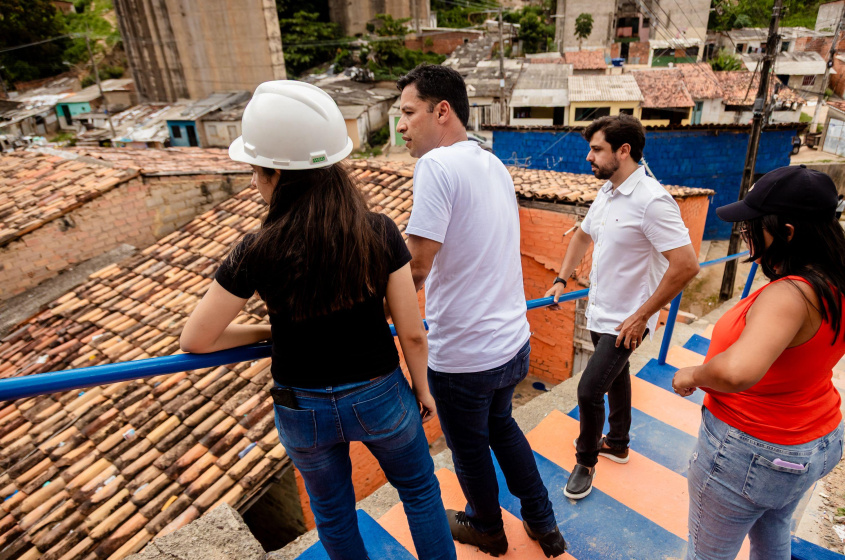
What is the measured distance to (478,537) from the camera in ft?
6.99

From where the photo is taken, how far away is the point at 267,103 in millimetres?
1274

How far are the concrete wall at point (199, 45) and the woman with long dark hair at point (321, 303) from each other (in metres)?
Answer: 29.0

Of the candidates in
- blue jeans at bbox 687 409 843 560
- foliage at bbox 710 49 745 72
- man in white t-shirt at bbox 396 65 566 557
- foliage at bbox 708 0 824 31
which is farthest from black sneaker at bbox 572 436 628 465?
foliage at bbox 708 0 824 31

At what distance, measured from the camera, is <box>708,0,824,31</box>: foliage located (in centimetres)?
3791

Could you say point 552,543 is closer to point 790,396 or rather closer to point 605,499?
point 605,499

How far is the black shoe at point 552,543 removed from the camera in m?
2.11

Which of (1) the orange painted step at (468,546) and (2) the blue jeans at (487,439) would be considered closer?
(2) the blue jeans at (487,439)

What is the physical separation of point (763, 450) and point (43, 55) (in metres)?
49.7

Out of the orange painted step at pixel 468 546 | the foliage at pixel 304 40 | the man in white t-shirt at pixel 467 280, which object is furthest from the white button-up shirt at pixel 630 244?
the foliage at pixel 304 40

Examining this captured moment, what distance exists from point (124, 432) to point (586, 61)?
109ft

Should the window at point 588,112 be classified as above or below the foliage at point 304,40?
below

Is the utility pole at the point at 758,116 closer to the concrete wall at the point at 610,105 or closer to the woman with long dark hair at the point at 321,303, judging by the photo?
the woman with long dark hair at the point at 321,303

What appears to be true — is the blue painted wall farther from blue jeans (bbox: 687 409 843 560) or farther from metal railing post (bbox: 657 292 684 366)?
blue jeans (bbox: 687 409 843 560)

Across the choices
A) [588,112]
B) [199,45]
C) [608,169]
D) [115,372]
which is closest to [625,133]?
[608,169]
